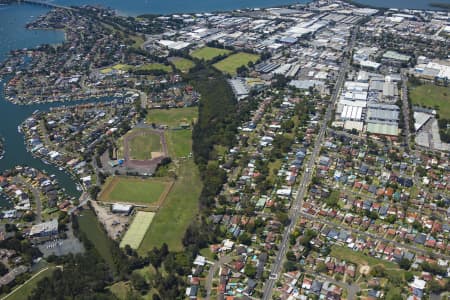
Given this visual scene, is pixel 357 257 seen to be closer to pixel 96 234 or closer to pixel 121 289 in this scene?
pixel 121 289

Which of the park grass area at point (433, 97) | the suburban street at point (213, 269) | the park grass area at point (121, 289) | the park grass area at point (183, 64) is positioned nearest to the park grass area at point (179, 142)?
the suburban street at point (213, 269)

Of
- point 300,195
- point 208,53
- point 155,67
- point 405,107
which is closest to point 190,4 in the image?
point 208,53

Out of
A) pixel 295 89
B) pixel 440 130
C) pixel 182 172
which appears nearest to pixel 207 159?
pixel 182 172

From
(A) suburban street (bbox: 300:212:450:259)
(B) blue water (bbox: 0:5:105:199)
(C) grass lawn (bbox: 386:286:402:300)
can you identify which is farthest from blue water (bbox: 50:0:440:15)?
(C) grass lawn (bbox: 386:286:402:300)

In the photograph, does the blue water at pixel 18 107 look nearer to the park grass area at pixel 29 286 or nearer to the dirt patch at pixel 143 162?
the dirt patch at pixel 143 162

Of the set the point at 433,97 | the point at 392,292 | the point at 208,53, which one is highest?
the point at 208,53

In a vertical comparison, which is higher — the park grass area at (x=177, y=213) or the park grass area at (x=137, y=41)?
the park grass area at (x=137, y=41)

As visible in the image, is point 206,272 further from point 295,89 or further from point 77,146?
point 295,89
